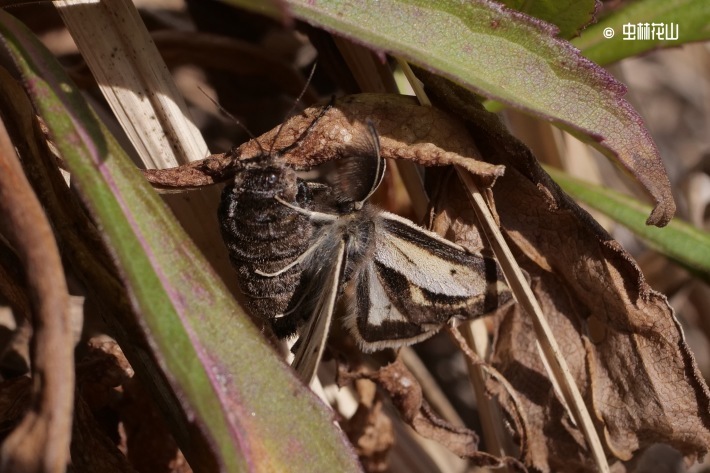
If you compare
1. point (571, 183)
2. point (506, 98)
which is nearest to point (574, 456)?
point (571, 183)

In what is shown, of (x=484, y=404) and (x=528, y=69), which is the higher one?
(x=528, y=69)

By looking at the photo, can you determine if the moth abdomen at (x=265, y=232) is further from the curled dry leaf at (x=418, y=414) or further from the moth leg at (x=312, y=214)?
the curled dry leaf at (x=418, y=414)

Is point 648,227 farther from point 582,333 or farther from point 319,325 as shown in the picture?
point 319,325

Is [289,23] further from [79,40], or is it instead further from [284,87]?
[284,87]

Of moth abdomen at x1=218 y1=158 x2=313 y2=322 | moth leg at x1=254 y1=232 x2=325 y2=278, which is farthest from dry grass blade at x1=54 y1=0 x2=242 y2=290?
moth leg at x1=254 y1=232 x2=325 y2=278

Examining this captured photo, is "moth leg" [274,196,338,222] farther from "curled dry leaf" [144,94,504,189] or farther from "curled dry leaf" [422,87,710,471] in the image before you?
"curled dry leaf" [422,87,710,471]

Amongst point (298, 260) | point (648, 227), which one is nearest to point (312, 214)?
point (298, 260)

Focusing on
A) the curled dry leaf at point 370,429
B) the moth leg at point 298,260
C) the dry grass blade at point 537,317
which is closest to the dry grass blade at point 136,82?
the moth leg at point 298,260
